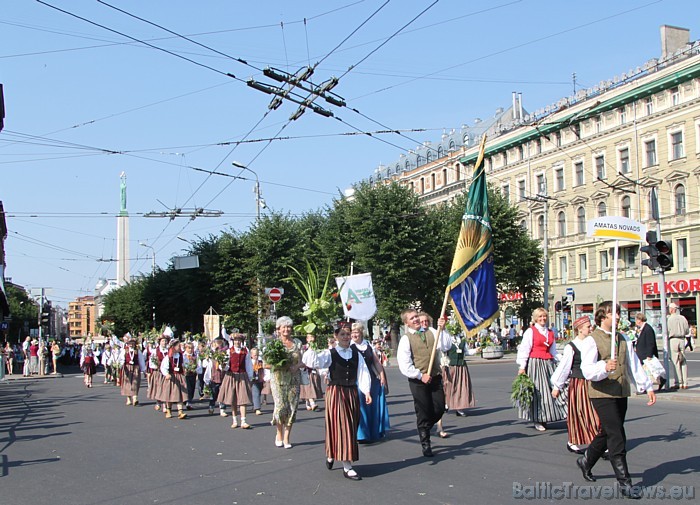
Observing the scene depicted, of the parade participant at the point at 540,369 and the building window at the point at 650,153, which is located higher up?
the building window at the point at 650,153

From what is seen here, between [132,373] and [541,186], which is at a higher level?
A: [541,186]

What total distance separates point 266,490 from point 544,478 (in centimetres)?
288

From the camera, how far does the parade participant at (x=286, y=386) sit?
10.6 metres

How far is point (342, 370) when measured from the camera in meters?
8.87

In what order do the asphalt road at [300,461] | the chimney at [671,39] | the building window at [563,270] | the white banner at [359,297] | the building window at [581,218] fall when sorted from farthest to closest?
the building window at [563,270] → the building window at [581,218] → the chimney at [671,39] → the white banner at [359,297] → the asphalt road at [300,461]

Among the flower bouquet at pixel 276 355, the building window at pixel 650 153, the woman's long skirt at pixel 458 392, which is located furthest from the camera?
the building window at pixel 650 153

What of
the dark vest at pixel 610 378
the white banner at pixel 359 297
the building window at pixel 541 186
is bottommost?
the dark vest at pixel 610 378

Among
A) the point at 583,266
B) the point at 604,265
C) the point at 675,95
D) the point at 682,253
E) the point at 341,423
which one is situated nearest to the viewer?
the point at 341,423

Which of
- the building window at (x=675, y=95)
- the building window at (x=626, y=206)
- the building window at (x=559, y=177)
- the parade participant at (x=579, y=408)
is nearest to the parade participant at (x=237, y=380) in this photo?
the parade participant at (x=579, y=408)

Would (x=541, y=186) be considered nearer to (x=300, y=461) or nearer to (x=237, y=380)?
(x=237, y=380)

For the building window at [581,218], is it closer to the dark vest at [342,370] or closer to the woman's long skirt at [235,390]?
the woman's long skirt at [235,390]

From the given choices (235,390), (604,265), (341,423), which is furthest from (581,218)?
(341,423)

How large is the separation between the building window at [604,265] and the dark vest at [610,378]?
1783 inches

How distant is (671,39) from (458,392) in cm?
4211
